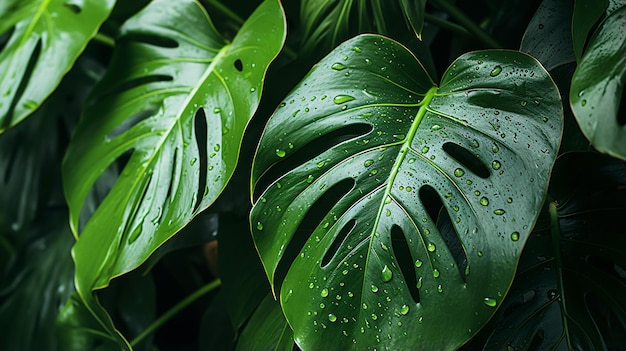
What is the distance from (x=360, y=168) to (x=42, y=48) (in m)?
0.51

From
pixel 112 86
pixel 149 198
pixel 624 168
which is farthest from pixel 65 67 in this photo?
pixel 624 168

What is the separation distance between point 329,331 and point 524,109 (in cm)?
28

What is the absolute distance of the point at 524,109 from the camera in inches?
23.2

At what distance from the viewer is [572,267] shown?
2.30 feet

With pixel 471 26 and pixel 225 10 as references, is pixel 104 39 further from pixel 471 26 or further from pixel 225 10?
pixel 471 26

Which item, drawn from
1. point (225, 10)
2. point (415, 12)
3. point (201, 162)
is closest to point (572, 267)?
point (415, 12)

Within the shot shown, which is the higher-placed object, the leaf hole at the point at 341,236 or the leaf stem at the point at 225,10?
the leaf stem at the point at 225,10

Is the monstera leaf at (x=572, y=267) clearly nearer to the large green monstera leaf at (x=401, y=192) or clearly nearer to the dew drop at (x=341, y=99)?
the large green monstera leaf at (x=401, y=192)

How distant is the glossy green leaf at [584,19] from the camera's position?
62cm

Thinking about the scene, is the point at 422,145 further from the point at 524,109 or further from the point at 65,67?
the point at 65,67

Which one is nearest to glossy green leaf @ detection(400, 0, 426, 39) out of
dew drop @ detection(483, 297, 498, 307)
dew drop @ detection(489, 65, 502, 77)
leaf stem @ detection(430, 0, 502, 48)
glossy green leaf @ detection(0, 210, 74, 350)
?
dew drop @ detection(489, 65, 502, 77)

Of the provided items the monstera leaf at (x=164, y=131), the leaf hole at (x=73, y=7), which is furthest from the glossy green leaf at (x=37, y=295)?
the leaf hole at (x=73, y=7)

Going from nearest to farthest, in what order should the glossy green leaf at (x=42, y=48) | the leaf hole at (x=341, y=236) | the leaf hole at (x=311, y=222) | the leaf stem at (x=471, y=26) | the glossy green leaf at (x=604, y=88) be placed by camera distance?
the glossy green leaf at (x=604, y=88), the leaf hole at (x=341, y=236), the leaf hole at (x=311, y=222), the glossy green leaf at (x=42, y=48), the leaf stem at (x=471, y=26)

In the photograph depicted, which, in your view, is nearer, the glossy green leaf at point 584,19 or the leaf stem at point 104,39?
the glossy green leaf at point 584,19
